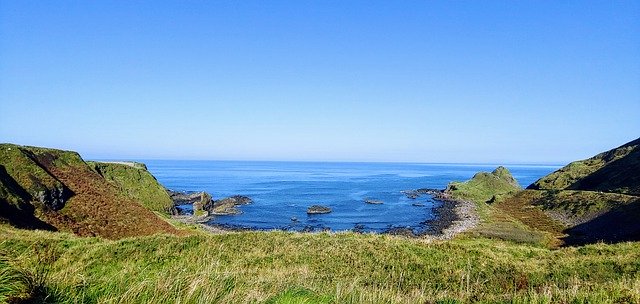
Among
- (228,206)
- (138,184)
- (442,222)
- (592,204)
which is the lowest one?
(442,222)

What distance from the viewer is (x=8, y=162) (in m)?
41.5

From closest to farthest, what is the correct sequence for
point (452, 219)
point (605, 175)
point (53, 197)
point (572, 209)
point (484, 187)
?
point (53, 197), point (572, 209), point (452, 219), point (605, 175), point (484, 187)

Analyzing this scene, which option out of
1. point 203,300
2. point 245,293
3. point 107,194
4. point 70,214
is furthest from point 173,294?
point 107,194

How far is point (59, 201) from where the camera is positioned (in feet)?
134

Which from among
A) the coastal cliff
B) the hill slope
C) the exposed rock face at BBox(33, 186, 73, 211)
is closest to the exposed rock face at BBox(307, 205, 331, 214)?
the coastal cliff

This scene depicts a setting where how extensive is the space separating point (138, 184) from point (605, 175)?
339 feet

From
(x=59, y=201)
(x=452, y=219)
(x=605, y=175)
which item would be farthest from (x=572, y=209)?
(x=59, y=201)

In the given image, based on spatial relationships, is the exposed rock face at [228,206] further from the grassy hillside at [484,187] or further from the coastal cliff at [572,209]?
the grassy hillside at [484,187]

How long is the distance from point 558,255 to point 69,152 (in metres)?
56.6

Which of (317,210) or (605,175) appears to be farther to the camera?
(605,175)

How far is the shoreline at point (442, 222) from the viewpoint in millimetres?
62688

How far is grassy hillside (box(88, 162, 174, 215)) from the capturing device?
2731 inches

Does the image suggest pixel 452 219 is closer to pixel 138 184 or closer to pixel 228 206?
pixel 228 206

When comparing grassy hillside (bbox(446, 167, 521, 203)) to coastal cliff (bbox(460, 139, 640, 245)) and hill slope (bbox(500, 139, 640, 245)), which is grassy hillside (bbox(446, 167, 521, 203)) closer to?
coastal cliff (bbox(460, 139, 640, 245))
